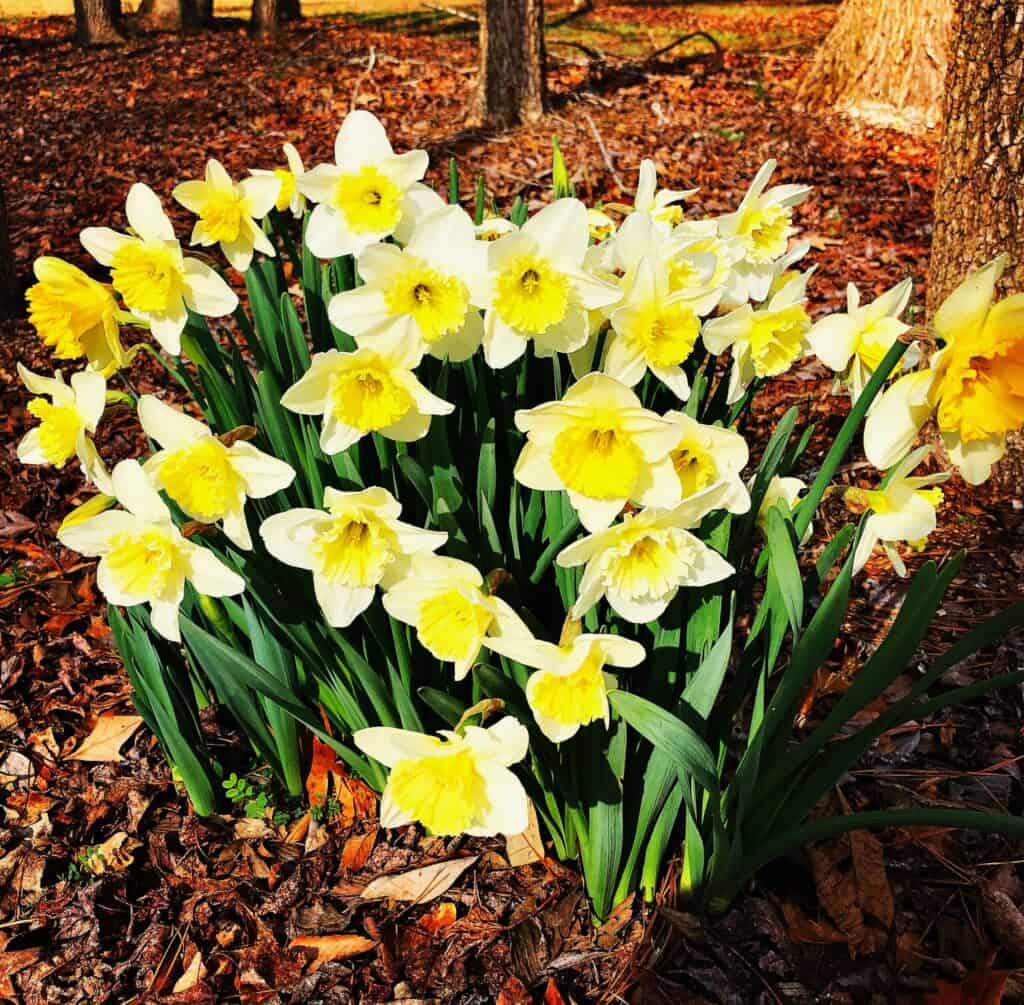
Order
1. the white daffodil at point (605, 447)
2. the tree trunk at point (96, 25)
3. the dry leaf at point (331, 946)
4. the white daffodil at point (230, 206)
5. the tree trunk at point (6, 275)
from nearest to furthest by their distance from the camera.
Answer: the white daffodil at point (605, 447)
the white daffodil at point (230, 206)
the dry leaf at point (331, 946)
the tree trunk at point (6, 275)
the tree trunk at point (96, 25)

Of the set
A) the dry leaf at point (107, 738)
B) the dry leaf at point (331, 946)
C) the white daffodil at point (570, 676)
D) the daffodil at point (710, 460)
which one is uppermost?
the daffodil at point (710, 460)

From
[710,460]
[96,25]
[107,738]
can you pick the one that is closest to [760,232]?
[710,460]

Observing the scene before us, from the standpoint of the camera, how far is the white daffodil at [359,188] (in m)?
1.40

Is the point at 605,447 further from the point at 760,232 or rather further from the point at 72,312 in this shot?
the point at 72,312

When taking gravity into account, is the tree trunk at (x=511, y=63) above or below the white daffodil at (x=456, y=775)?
above

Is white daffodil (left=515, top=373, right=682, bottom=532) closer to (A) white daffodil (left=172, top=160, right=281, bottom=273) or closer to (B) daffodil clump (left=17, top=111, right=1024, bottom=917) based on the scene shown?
(B) daffodil clump (left=17, top=111, right=1024, bottom=917)

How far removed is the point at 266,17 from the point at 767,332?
34.0ft

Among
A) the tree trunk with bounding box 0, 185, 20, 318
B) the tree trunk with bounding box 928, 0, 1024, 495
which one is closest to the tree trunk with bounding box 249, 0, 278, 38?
the tree trunk with bounding box 0, 185, 20, 318

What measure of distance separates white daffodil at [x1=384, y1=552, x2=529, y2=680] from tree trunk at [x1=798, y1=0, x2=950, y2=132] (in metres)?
6.17

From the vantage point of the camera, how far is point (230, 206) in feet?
5.43

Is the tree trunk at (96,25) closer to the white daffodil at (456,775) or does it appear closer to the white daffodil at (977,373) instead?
the white daffodil at (456,775)

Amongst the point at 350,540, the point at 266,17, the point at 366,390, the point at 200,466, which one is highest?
the point at 266,17

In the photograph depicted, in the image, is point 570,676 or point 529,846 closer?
point 570,676

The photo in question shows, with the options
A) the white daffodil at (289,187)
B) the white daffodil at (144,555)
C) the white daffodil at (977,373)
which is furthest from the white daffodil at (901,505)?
the white daffodil at (289,187)
